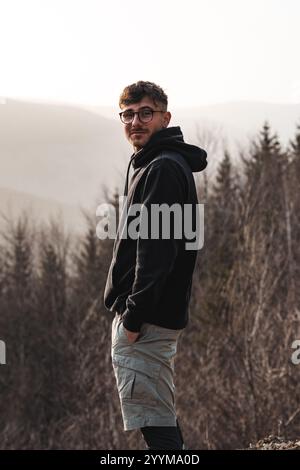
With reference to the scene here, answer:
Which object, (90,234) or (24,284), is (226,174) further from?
(24,284)

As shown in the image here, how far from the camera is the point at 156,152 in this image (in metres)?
3.12

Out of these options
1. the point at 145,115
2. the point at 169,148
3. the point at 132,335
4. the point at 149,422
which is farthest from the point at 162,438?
the point at 145,115

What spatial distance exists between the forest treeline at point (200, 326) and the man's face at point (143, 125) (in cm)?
1038

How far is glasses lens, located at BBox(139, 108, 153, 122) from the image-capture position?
3.18m

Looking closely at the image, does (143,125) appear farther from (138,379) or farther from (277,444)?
(277,444)

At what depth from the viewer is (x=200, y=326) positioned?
2434 centimetres

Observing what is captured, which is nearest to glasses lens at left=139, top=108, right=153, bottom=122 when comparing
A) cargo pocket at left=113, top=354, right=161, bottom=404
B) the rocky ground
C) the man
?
the man

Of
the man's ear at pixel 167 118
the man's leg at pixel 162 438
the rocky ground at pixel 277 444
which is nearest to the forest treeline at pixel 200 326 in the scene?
the rocky ground at pixel 277 444

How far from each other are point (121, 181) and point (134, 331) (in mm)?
32399

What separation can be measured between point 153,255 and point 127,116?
60cm

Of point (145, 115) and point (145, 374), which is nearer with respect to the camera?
point (145, 374)

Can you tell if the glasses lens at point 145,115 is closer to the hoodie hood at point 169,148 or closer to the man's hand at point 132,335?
the hoodie hood at point 169,148

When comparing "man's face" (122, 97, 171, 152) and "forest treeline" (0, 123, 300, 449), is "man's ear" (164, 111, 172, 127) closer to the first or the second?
"man's face" (122, 97, 171, 152)

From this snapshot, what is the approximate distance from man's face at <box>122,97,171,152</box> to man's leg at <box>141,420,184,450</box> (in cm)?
107
